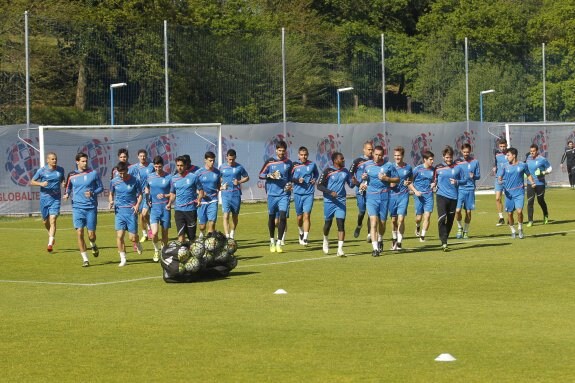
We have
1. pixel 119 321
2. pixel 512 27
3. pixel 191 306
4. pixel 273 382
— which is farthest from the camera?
pixel 512 27

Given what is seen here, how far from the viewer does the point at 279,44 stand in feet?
164

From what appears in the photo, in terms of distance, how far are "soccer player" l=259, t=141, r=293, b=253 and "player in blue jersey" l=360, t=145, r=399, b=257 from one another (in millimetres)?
2606

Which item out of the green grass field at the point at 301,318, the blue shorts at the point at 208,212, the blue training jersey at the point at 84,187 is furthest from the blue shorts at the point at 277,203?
the blue training jersey at the point at 84,187

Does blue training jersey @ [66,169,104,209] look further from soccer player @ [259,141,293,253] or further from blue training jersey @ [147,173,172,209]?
soccer player @ [259,141,293,253]

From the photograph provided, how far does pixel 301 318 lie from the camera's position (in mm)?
16953

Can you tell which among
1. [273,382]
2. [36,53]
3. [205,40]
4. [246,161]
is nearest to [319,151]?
[246,161]

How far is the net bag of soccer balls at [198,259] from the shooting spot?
21475 mm

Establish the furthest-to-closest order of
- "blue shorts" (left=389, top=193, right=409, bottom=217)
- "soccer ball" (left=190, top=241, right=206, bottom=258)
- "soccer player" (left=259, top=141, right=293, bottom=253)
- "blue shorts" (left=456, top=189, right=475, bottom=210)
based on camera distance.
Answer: "blue shorts" (left=456, top=189, right=475, bottom=210) < "soccer player" (left=259, top=141, right=293, bottom=253) < "blue shorts" (left=389, top=193, right=409, bottom=217) < "soccer ball" (left=190, top=241, right=206, bottom=258)

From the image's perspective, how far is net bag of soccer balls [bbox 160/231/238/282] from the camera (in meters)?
21.5

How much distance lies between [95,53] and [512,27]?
169 feet

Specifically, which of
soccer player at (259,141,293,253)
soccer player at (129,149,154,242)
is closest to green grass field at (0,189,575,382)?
soccer player at (259,141,293,253)

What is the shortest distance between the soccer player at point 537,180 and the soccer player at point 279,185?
29.9ft

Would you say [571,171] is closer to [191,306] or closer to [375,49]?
[375,49]

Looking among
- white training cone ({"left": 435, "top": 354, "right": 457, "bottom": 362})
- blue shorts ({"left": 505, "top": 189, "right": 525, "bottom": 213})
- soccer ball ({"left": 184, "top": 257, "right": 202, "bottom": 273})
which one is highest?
blue shorts ({"left": 505, "top": 189, "right": 525, "bottom": 213})
